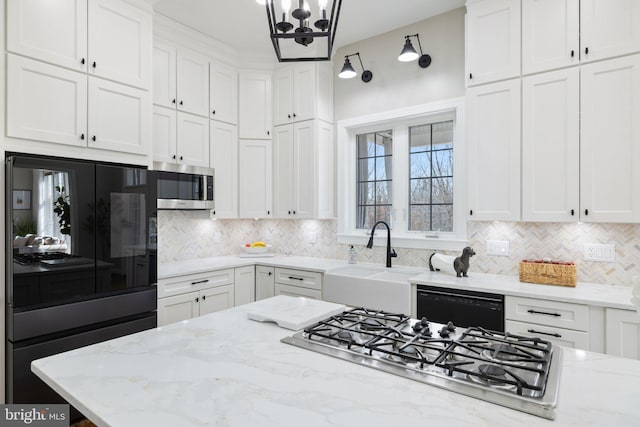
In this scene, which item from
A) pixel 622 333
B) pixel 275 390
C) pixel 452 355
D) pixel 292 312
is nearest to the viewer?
pixel 275 390

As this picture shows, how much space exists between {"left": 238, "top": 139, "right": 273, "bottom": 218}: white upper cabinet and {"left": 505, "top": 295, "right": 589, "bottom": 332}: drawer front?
99.7 inches

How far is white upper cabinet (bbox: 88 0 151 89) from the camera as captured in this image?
100 inches

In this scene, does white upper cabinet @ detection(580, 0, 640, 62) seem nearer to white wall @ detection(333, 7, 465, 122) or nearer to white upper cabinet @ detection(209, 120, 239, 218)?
white wall @ detection(333, 7, 465, 122)

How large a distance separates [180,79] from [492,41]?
8.75 ft

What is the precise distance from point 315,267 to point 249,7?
7.66ft

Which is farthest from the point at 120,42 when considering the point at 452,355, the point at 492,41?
the point at 452,355

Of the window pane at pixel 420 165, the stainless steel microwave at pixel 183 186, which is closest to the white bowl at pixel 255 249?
the stainless steel microwave at pixel 183 186

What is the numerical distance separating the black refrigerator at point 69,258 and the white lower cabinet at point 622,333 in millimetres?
2962

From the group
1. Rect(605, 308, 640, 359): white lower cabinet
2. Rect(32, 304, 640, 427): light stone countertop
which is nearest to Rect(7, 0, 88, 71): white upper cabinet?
Rect(32, 304, 640, 427): light stone countertop

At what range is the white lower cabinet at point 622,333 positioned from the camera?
6.67 feet

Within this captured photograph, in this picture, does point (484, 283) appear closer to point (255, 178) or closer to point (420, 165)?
point (420, 165)

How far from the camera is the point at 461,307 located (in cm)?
253

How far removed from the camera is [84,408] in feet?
2.98

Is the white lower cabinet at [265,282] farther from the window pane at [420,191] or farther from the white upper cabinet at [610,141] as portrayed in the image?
the white upper cabinet at [610,141]
